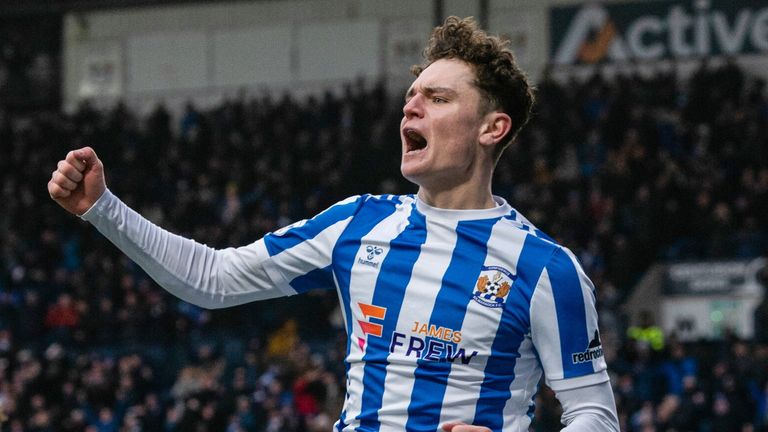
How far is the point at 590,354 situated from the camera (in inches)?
146

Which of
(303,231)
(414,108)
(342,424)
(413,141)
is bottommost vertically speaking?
(342,424)

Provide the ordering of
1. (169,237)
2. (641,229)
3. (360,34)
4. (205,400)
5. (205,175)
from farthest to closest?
1. (360,34)
2. (205,175)
3. (641,229)
4. (205,400)
5. (169,237)

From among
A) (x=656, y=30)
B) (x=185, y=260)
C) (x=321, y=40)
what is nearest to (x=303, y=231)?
(x=185, y=260)

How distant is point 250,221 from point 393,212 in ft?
60.6

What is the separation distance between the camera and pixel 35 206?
81.4ft

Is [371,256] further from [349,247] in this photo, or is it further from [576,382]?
[576,382]

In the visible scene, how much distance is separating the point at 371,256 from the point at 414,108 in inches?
18.5

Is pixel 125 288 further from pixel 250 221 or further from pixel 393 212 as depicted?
pixel 393 212

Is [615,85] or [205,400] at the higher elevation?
[615,85]

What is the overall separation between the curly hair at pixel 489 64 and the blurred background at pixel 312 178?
10449 mm

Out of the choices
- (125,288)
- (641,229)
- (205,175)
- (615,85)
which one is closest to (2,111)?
(205,175)

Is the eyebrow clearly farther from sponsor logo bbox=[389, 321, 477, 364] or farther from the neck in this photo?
sponsor logo bbox=[389, 321, 477, 364]

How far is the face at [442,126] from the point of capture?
3.82 m

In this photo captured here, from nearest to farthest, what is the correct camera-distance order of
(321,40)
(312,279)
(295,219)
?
(312,279) → (295,219) → (321,40)
